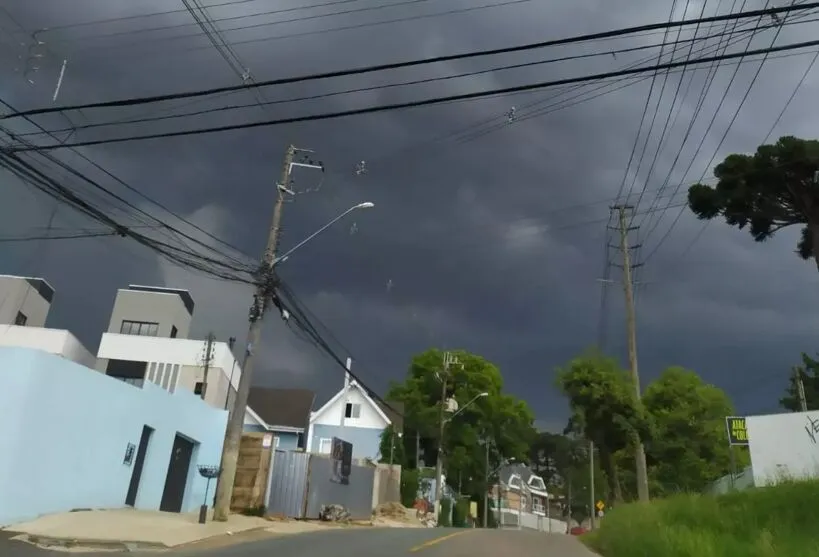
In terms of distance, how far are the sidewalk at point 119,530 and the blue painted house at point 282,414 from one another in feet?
92.5

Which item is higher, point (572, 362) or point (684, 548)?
point (572, 362)

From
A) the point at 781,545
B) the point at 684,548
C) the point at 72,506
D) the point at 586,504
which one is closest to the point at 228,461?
the point at 72,506

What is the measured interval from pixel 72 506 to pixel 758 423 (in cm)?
1957

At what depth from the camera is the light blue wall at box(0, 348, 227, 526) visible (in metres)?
14.6

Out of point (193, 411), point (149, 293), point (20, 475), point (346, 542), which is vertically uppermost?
point (149, 293)

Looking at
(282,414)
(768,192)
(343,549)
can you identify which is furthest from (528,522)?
(343,549)

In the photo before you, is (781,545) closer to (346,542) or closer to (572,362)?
(346,542)

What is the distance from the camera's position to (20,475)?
48.1 feet

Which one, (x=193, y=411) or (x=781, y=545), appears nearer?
(x=781, y=545)

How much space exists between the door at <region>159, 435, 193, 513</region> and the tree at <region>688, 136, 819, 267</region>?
18896mm

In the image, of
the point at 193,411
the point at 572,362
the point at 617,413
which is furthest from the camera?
the point at 572,362

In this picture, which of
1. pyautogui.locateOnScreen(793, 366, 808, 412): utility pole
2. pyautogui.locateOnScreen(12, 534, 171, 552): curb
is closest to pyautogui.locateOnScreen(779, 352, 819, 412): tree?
pyautogui.locateOnScreen(793, 366, 808, 412): utility pole

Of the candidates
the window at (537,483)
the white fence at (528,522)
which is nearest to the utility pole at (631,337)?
the white fence at (528,522)

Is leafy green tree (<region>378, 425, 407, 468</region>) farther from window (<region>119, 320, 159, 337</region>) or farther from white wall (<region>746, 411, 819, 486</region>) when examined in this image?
white wall (<region>746, 411, 819, 486</region>)
